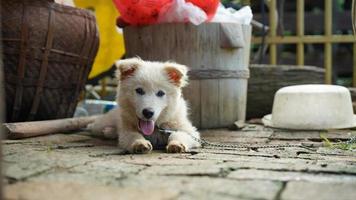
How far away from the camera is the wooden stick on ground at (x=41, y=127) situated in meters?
3.61

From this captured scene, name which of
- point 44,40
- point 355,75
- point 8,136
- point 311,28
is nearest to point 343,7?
point 311,28

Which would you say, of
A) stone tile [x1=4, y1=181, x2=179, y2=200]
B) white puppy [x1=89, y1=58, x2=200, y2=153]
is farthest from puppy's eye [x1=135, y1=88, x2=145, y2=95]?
stone tile [x1=4, y1=181, x2=179, y2=200]

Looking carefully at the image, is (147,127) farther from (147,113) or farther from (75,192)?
(75,192)

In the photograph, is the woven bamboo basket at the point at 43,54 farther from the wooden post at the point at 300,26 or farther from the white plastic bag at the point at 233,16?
the wooden post at the point at 300,26

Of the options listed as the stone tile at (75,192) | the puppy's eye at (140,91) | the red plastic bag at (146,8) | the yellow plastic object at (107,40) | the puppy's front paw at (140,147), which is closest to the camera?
the stone tile at (75,192)

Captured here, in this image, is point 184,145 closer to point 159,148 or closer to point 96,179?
point 159,148

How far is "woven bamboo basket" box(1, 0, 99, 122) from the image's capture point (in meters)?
4.05

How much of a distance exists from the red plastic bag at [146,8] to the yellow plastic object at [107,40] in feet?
5.81

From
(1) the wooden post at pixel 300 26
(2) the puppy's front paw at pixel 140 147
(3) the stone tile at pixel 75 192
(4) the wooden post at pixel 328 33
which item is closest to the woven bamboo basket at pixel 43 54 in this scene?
(2) the puppy's front paw at pixel 140 147

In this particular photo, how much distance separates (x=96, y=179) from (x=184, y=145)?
111 cm

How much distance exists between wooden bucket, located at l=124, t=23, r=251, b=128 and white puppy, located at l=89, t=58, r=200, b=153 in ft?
3.11

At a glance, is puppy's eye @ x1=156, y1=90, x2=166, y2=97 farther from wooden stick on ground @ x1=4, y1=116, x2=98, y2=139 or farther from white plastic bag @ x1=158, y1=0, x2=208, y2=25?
white plastic bag @ x1=158, y1=0, x2=208, y2=25

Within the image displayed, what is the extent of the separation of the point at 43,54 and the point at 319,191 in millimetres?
2887

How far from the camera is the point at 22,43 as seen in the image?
13.3ft
